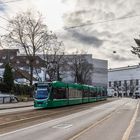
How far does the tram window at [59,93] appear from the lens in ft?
165

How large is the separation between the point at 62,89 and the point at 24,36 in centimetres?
3693

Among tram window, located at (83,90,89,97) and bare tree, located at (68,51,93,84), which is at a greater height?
bare tree, located at (68,51,93,84)

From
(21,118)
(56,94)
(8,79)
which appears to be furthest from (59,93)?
(8,79)

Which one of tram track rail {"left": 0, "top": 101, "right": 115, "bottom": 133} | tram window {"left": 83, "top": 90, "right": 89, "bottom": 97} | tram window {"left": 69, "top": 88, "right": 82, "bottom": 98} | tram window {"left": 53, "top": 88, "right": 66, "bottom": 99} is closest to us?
tram track rail {"left": 0, "top": 101, "right": 115, "bottom": 133}

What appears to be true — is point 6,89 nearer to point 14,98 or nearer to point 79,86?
point 14,98

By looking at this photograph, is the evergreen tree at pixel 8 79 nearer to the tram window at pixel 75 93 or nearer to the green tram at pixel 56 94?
the tram window at pixel 75 93

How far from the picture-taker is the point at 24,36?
8825cm

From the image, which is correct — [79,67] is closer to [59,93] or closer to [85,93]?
[85,93]

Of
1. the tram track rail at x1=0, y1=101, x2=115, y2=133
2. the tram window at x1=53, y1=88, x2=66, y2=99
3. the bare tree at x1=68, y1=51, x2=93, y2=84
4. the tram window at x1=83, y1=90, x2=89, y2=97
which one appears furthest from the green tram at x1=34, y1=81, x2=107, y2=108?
the bare tree at x1=68, y1=51, x2=93, y2=84

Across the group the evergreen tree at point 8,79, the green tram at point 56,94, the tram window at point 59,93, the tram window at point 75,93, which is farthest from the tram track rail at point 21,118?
the evergreen tree at point 8,79

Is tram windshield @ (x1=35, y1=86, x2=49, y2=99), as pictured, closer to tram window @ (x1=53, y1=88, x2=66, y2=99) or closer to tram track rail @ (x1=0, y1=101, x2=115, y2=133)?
tram window @ (x1=53, y1=88, x2=66, y2=99)

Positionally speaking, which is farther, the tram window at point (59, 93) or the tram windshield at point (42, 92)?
the tram window at point (59, 93)

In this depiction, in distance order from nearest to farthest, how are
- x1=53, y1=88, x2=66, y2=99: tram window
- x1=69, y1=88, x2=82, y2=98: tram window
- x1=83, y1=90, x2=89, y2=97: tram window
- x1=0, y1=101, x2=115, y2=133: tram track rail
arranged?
1. x1=0, y1=101, x2=115, y2=133: tram track rail
2. x1=53, y1=88, x2=66, y2=99: tram window
3. x1=69, y1=88, x2=82, y2=98: tram window
4. x1=83, y1=90, x2=89, y2=97: tram window

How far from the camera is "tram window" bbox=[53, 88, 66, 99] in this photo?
5028 cm
